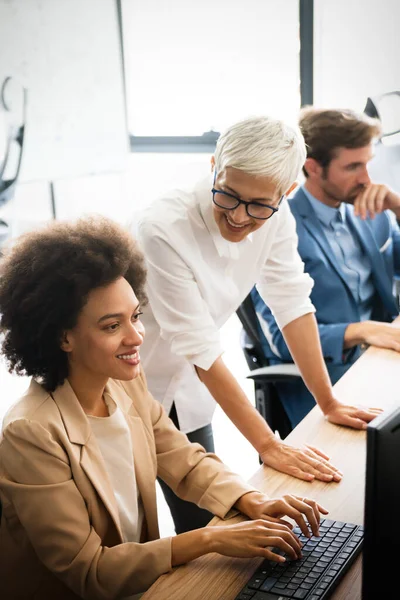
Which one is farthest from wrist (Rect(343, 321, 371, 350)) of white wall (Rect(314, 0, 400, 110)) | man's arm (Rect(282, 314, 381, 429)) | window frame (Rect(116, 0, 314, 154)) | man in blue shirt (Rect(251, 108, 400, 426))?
window frame (Rect(116, 0, 314, 154))

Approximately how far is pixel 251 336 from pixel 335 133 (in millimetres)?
739

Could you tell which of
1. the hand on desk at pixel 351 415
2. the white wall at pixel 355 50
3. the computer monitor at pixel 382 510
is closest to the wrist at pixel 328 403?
the hand on desk at pixel 351 415

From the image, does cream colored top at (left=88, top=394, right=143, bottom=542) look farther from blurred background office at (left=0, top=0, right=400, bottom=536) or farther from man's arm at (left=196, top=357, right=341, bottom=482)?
blurred background office at (left=0, top=0, right=400, bottom=536)

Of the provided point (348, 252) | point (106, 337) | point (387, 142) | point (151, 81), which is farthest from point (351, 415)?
point (151, 81)

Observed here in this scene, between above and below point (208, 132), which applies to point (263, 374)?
below

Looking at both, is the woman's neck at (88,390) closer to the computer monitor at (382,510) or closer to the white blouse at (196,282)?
the white blouse at (196,282)

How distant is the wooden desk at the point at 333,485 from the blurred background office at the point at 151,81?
88.6 inches

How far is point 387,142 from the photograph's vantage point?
162 inches

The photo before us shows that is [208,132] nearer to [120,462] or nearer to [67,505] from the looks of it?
[120,462]

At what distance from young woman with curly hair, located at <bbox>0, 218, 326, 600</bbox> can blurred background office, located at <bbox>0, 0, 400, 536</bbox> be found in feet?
8.36

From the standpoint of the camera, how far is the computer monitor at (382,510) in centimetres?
79

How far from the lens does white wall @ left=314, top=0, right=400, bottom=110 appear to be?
13.4 ft

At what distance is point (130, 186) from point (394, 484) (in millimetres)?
4655

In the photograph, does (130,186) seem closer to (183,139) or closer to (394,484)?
(183,139)
